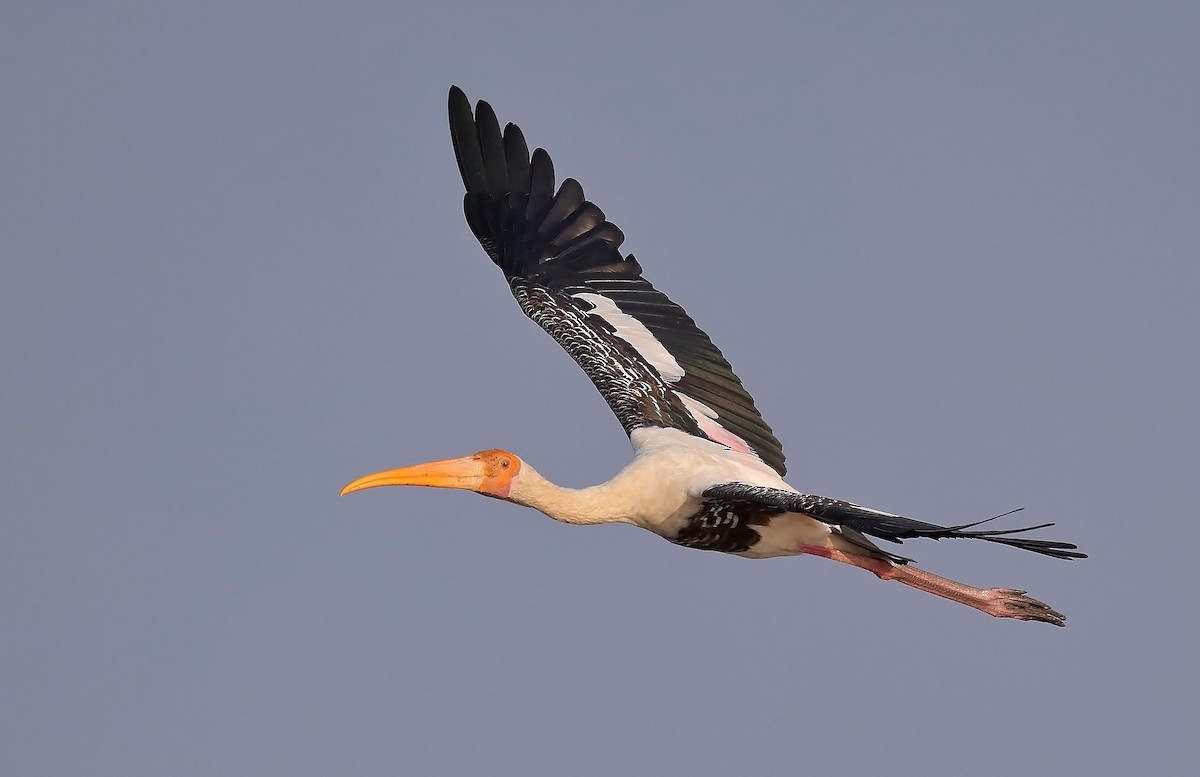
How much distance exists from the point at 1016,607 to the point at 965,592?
605 mm

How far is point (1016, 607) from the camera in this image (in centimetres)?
1944

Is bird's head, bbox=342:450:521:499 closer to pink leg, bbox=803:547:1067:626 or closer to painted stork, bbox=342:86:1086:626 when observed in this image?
painted stork, bbox=342:86:1086:626

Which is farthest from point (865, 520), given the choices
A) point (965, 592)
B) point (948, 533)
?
point (965, 592)

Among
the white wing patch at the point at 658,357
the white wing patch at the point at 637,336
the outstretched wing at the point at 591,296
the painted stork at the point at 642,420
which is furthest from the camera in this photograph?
the white wing patch at the point at 637,336

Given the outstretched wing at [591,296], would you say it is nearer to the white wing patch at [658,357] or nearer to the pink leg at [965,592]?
the white wing patch at [658,357]

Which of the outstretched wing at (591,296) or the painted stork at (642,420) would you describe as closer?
the painted stork at (642,420)

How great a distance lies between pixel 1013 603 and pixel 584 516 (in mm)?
5199

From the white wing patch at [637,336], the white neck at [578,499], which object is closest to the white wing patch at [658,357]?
the white wing patch at [637,336]

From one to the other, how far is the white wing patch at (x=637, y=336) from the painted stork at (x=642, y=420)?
21mm

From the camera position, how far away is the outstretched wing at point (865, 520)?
A: 45.8ft

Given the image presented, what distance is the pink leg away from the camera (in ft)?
63.8

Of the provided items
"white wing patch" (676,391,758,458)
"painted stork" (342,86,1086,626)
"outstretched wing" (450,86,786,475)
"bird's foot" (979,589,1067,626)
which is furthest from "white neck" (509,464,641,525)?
"bird's foot" (979,589,1067,626)

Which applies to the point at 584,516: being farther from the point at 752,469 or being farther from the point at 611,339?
the point at 611,339

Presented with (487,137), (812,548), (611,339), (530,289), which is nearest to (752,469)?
(812,548)
